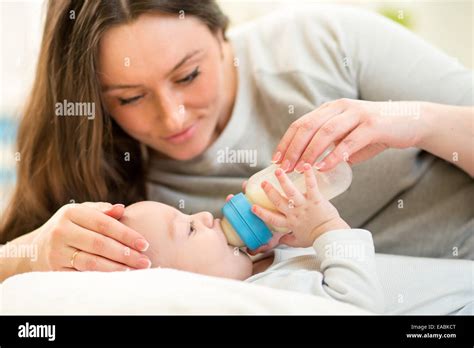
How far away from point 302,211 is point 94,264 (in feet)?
1.03

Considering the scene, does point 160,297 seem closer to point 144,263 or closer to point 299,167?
point 144,263

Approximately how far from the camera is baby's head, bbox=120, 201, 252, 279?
0.87 m

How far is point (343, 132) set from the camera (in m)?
0.89

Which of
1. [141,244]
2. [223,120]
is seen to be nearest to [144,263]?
[141,244]

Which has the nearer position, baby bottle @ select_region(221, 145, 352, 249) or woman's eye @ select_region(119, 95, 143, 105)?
baby bottle @ select_region(221, 145, 352, 249)

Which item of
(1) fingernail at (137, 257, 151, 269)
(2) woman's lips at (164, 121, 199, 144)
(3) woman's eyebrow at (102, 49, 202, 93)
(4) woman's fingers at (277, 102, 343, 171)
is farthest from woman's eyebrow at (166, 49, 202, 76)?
(1) fingernail at (137, 257, 151, 269)

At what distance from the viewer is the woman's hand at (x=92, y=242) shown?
2.76 ft

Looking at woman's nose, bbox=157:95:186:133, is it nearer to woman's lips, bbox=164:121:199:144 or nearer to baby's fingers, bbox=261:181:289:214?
woman's lips, bbox=164:121:199:144

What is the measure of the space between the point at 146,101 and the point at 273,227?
1.13 ft

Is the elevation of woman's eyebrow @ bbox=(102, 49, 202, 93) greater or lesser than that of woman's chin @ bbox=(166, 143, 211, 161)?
greater

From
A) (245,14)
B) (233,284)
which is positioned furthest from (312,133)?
(245,14)

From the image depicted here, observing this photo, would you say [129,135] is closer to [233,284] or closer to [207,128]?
[207,128]

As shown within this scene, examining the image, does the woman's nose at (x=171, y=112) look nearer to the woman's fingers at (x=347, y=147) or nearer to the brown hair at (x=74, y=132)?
the brown hair at (x=74, y=132)
